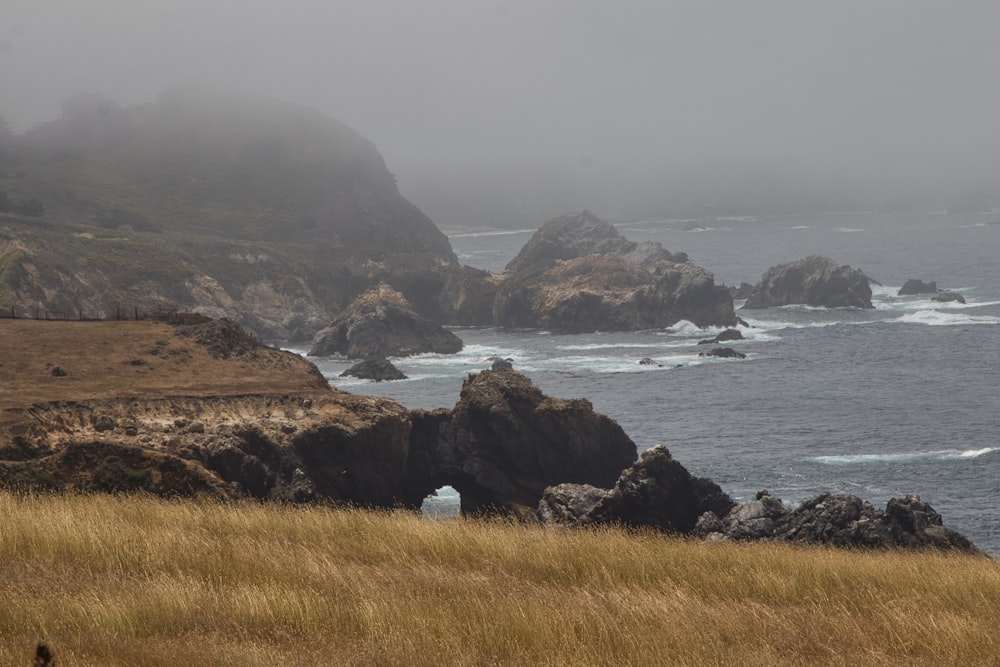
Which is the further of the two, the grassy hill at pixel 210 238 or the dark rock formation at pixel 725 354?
the grassy hill at pixel 210 238

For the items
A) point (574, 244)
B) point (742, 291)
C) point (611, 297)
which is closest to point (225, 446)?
point (611, 297)

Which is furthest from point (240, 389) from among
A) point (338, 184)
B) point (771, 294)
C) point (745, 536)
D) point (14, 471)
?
point (338, 184)

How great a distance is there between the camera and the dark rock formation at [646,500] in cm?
3459

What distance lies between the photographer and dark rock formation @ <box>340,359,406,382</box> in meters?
88.8

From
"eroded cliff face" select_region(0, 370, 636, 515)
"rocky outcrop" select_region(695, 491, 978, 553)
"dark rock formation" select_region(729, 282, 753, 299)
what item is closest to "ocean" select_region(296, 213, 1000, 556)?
"eroded cliff face" select_region(0, 370, 636, 515)

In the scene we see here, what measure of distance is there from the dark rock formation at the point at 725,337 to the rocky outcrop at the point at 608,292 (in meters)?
8.78

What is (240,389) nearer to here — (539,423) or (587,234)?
(539,423)

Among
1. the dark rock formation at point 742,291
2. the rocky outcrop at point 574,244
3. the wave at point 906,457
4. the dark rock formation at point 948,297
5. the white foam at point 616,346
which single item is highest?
the rocky outcrop at point 574,244

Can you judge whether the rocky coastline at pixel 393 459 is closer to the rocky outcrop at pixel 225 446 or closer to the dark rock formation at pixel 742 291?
the rocky outcrop at pixel 225 446

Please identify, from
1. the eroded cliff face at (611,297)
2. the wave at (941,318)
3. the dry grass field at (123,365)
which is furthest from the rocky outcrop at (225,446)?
the wave at (941,318)

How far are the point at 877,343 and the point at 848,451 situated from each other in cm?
4601

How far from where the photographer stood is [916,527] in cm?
3092

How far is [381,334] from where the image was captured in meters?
107

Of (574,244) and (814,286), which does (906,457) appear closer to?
(814,286)
